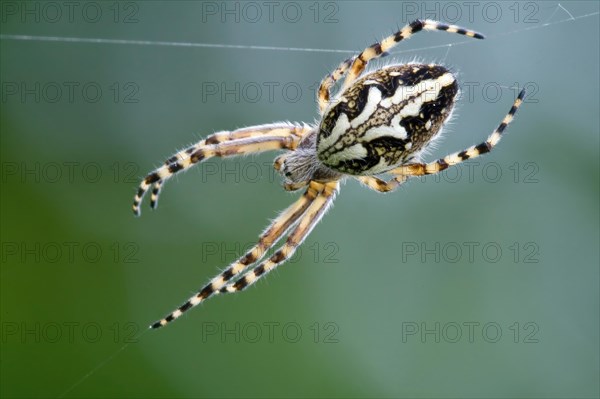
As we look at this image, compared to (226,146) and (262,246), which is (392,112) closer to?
(226,146)

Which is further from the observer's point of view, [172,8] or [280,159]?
[172,8]

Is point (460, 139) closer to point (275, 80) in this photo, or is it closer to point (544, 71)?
point (544, 71)

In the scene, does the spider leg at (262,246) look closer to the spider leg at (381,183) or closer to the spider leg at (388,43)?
the spider leg at (381,183)

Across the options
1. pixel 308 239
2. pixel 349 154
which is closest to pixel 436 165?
pixel 349 154

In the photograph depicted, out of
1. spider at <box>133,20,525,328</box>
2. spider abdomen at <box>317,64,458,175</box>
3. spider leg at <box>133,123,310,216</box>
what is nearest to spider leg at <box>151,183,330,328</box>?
spider at <box>133,20,525,328</box>

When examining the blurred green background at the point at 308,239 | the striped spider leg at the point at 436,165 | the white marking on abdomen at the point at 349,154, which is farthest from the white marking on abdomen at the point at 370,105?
the blurred green background at the point at 308,239

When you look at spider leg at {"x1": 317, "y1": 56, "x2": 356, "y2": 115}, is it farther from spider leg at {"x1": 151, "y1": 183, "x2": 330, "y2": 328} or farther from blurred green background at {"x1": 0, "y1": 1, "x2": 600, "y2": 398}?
blurred green background at {"x1": 0, "y1": 1, "x2": 600, "y2": 398}

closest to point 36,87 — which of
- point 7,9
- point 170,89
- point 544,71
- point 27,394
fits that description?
point 7,9
